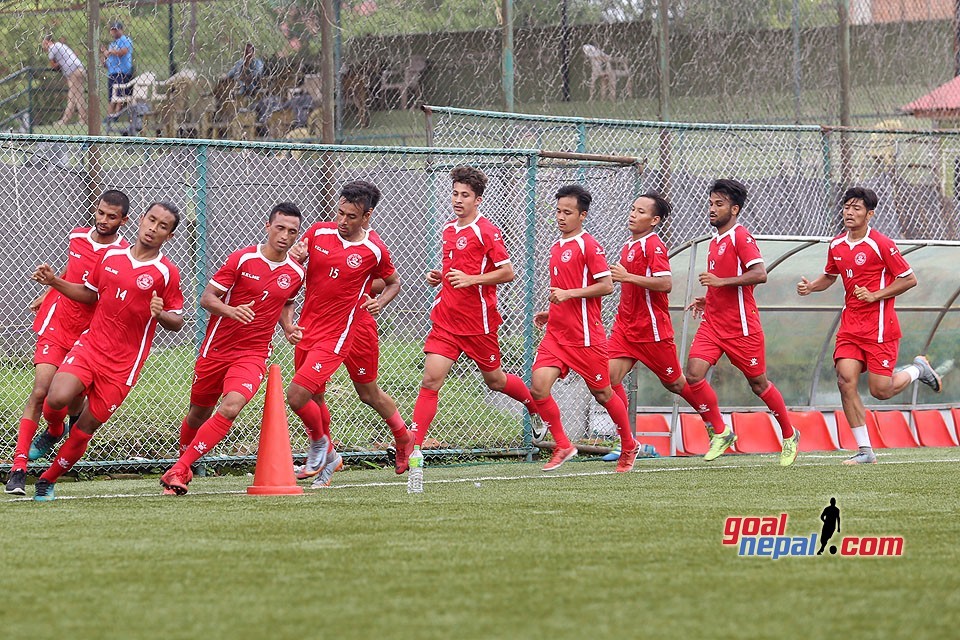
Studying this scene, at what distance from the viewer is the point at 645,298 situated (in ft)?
37.0

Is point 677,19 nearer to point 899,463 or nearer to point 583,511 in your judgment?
point 899,463

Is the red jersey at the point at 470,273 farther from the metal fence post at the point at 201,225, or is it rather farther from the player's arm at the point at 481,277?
the metal fence post at the point at 201,225

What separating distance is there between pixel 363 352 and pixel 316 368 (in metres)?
0.66

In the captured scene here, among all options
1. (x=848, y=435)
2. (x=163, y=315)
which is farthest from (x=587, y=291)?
(x=848, y=435)

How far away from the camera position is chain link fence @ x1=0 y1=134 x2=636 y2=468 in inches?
Result: 466

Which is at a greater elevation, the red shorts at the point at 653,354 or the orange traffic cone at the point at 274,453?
the red shorts at the point at 653,354

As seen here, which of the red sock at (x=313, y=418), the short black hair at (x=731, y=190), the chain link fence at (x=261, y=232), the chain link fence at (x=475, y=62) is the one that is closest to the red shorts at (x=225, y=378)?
the red sock at (x=313, y=418)

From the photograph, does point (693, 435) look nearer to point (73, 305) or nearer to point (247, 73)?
point (247, 73)

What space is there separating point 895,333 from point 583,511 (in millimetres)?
4552

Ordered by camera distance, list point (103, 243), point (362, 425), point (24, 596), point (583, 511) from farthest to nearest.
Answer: point (362, 425)
point (103, 243)
point (583, 511)
point (24, 596)

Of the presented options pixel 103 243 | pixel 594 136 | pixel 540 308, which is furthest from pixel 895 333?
pixel 103 243

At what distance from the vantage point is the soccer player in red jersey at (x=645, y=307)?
11.1m

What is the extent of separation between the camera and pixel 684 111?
15.4 metres

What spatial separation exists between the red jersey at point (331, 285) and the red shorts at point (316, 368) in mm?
50
